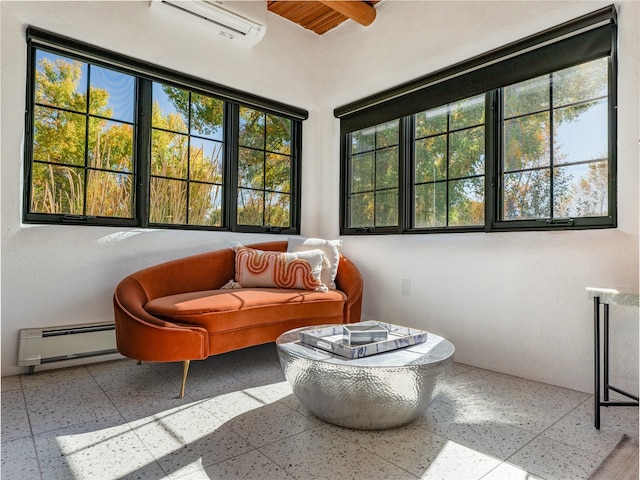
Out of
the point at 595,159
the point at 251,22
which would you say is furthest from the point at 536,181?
the point at 251,22

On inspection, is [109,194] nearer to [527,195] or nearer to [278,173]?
[278,173]

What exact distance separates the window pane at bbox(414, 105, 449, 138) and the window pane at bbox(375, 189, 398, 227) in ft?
1.80

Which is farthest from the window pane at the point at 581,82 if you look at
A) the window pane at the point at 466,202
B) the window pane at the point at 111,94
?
the window pane at the point at 111,94

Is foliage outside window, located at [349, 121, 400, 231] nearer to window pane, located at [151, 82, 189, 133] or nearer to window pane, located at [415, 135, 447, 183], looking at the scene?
window pane, located at [415, 135, 447, 183]

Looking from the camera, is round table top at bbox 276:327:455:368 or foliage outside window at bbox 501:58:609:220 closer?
round table top at bbox 276:327:455:368

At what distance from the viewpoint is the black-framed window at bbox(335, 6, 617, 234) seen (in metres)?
2.24

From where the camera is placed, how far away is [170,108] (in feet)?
10.2

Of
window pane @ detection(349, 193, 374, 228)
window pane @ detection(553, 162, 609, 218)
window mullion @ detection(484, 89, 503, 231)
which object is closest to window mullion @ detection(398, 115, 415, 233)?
window pane @ detection(349, 193, 374, 228)

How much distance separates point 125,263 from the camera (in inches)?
109

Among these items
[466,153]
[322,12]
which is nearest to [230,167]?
[322,12]

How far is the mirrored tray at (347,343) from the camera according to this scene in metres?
1.63

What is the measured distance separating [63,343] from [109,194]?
1.07m

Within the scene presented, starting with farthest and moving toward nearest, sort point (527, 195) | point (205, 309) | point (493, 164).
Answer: point (493, 164)
point (527, 195)
point (205, 309)

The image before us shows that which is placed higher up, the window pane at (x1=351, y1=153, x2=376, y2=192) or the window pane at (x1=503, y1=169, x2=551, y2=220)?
the window pane at (x1=351, y1=153, x2=376, y2=192)
